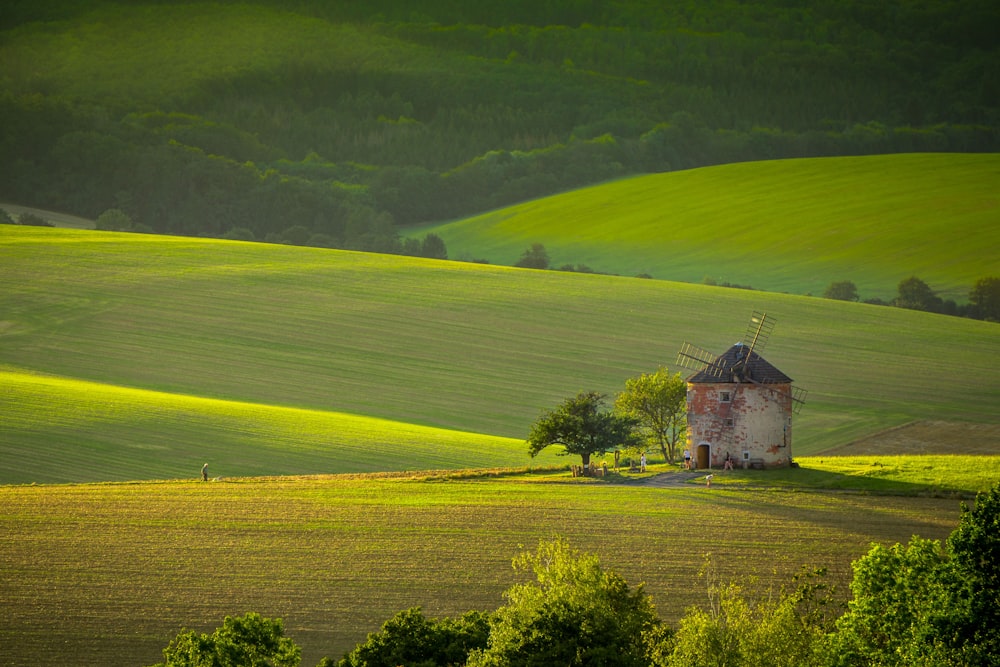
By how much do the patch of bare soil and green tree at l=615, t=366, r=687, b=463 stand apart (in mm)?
9525

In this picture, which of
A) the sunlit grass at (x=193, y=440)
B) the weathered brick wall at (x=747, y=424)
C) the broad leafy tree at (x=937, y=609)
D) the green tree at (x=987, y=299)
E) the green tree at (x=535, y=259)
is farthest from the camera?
the green tree at (x=535, y=259)

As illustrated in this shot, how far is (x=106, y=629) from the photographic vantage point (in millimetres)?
37750

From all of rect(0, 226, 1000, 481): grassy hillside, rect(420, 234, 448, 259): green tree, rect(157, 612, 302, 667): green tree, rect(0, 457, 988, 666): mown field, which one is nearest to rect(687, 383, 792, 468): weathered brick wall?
rect(0, 457, 988, 666): mown field

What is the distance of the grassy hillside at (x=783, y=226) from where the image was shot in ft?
419

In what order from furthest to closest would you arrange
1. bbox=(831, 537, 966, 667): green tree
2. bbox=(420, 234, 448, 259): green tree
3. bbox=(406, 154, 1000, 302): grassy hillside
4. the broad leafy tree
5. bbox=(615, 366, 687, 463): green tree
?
bbox=(420, 234, 448, 259): green tree < bbox=(406, 154, 1000, 302): grassy hillside < bbox=(615, 366, 687, 463): green tree < bbox=(831, 537, 966, 667): green tree < the broad leafy tree

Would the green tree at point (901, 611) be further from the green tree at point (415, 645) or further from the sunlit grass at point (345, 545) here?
the green tree at point (415, 645)

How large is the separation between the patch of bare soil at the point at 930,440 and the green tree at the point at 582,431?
1465 cm

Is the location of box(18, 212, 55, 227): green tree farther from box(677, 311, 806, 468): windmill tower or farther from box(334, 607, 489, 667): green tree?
box(334, 607, 489, 667): green tree

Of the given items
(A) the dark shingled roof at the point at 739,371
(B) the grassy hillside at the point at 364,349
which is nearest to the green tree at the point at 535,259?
(B) the grassy hillside at the point at 364,349

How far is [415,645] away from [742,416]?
31346 millimetres

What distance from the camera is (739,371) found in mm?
62812

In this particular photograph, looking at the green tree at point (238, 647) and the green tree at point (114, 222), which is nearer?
the green tree at point (238, 647)

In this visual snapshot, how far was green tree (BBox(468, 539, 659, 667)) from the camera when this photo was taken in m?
32.2

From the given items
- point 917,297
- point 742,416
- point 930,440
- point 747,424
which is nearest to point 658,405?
point 742,416
